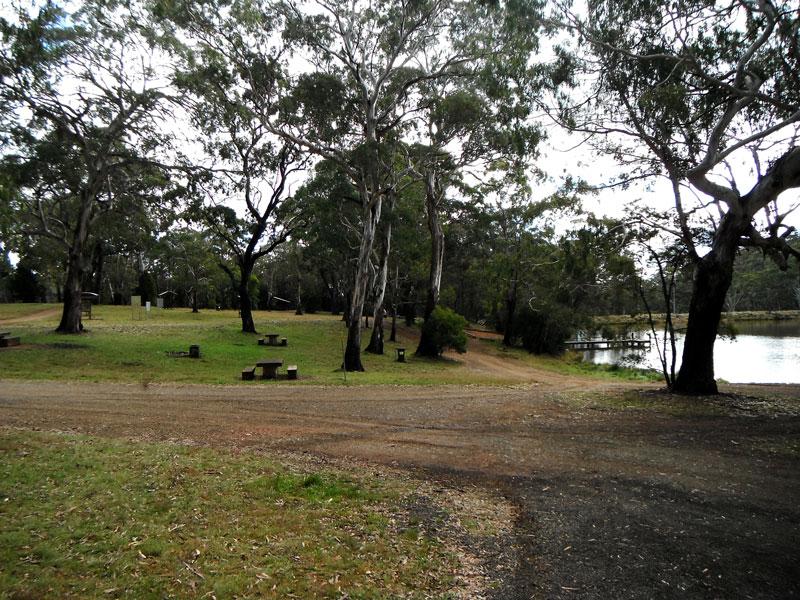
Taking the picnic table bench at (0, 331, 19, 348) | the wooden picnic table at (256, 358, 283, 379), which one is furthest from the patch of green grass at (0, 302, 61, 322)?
the wooden picnic table at (256, 358, 283, 379)

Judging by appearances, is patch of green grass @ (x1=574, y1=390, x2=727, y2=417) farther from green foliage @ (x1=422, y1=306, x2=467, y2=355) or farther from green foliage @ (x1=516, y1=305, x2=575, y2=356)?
green foliage @ (x1=516, y1=305, x2=575, y2=356)

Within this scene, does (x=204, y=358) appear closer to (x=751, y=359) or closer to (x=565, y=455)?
(x=565, y=455)

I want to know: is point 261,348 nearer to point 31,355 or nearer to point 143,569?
point 31,355

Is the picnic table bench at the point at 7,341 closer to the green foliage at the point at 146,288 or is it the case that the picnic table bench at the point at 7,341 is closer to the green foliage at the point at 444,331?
the green foliage at the point at 444,331

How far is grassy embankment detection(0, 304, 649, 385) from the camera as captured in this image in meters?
14.2

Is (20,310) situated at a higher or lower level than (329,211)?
lower

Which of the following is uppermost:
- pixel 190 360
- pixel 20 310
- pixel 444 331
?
pixel 444 331

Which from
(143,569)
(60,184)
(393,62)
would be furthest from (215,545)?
(60,184)

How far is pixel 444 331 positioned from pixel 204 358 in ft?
35.8

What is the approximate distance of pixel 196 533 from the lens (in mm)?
4230

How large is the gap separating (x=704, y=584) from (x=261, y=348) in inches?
802

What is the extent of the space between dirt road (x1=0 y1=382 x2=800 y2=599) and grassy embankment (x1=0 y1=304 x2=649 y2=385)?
2.40m

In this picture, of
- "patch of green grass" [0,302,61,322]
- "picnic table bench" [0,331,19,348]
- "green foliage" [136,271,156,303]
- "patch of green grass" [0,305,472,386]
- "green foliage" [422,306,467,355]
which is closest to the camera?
"patch of green grass" [0,305,472,386]

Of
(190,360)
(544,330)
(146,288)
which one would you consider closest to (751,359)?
(544,330)
